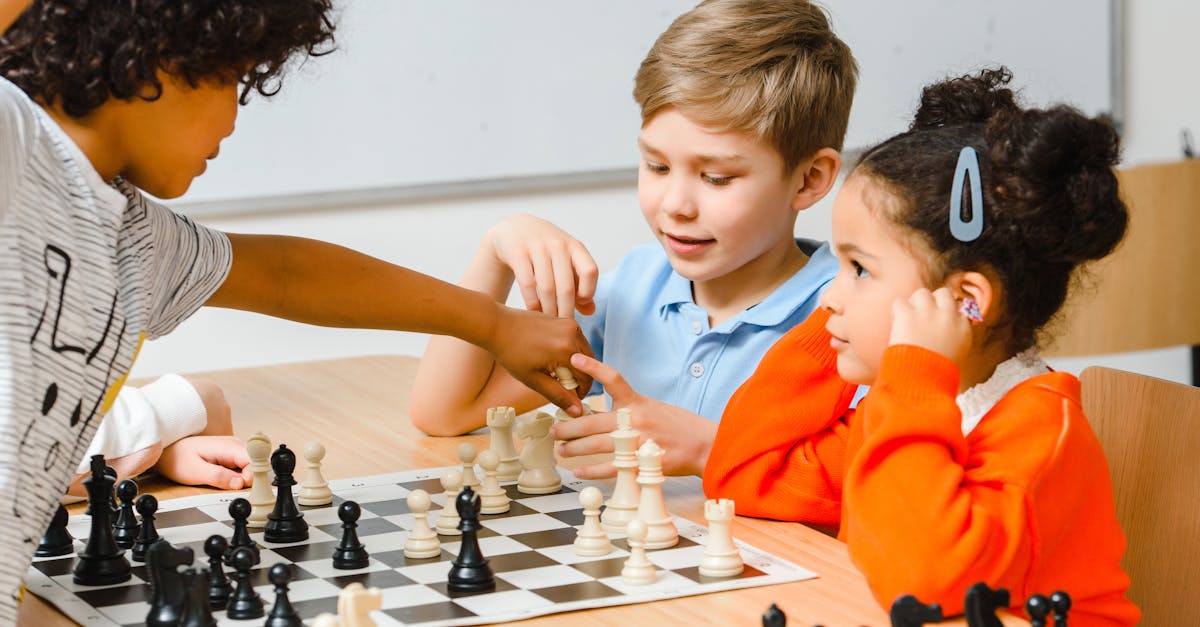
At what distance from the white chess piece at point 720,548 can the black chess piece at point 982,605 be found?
289 millimetres

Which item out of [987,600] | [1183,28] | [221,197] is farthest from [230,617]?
[1183,28]

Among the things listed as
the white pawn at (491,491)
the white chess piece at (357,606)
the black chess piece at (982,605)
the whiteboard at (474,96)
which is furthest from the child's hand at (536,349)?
the whiteboard at (474,96)

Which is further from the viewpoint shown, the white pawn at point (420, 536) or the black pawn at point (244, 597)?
the white pawn at point (420, 536)

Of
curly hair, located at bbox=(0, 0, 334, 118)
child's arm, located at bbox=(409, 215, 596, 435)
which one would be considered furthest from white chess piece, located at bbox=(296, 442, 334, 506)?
curly hair, located at bbox=(0, 0, 334, 118)

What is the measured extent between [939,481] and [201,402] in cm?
94

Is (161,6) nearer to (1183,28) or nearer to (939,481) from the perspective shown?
(939,481)

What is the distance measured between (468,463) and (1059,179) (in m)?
0.65

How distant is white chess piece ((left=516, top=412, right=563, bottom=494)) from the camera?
4.83 feet

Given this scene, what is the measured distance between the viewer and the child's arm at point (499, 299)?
1.76m

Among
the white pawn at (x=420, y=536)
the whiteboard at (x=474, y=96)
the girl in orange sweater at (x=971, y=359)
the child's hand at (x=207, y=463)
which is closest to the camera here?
the girl in orange sweater at (x=971, y=359)

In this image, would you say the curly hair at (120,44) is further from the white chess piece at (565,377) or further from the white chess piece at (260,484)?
the white chess piece at (565,377)

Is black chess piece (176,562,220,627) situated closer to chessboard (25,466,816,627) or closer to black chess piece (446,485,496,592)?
chessboard (25,466,816,627)

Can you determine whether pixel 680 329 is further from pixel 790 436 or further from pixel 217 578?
pixel 217 578

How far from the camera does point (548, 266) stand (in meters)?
1.78
